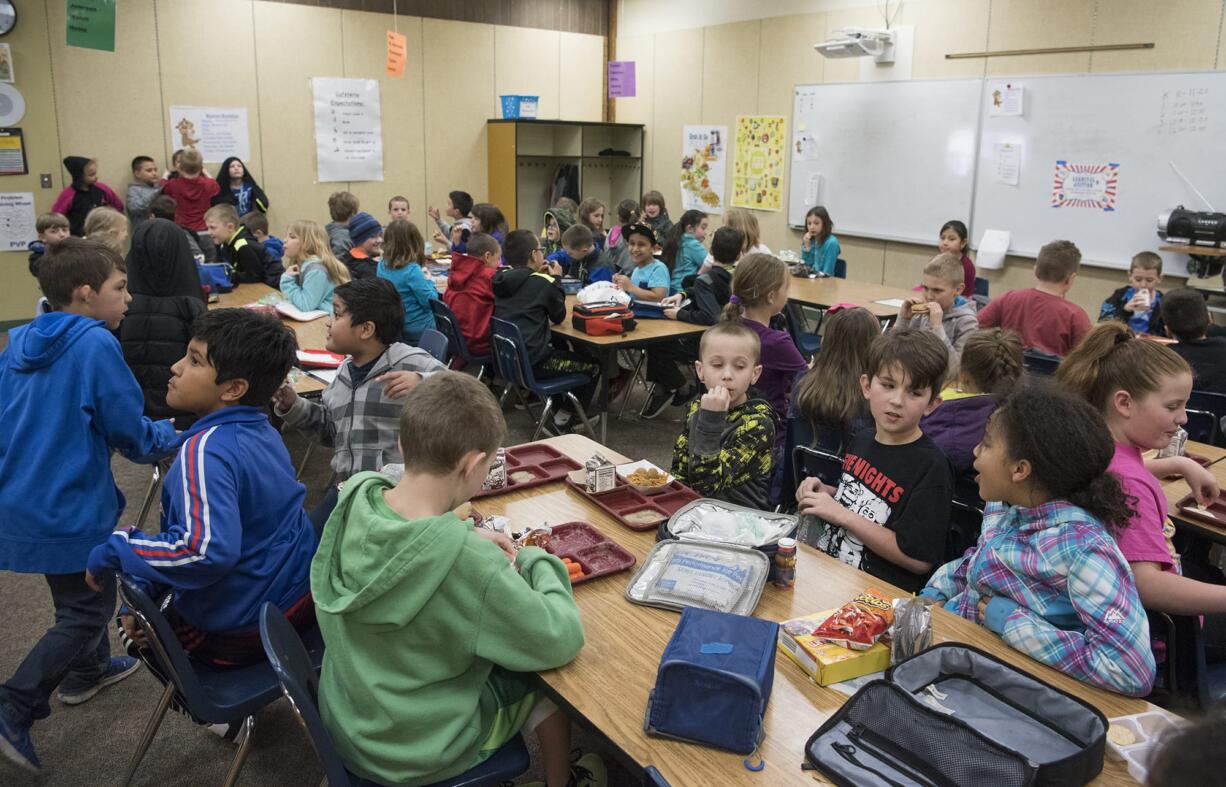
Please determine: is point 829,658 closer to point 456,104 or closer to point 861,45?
point 861,45

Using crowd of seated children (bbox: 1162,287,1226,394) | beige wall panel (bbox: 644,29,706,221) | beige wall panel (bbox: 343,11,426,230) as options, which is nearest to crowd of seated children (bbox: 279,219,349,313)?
crowd of seated children (bbox: 1162,287,1226,394)

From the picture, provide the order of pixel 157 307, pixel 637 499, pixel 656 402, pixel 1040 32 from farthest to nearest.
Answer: pixel 1040 32
pixel 656 402
pixel 157 307
pixel 637 499

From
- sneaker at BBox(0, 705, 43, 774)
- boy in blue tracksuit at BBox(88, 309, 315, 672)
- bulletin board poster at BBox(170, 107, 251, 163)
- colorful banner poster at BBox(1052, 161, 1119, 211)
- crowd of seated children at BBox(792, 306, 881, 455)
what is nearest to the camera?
boy in blue tracksuit at BBox(88, 309, 315, 672)

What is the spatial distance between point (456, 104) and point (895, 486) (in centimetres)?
861

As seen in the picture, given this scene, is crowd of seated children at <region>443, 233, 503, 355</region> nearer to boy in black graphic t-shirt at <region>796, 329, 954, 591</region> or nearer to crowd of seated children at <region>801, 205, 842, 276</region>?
boy in black graphic t-shirt at <region>796, 329, 954, 591</region>

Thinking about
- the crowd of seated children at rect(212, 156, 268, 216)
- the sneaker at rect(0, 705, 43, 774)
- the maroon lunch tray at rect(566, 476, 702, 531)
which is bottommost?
the sneaker at rect(0, 705, 43, 774)

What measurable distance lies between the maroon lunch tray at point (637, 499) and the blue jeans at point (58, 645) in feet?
4.29

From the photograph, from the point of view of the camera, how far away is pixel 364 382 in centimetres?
292

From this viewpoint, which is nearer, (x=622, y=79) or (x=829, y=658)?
(x=829, y=658)

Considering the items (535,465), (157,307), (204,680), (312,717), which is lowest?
(204,680)

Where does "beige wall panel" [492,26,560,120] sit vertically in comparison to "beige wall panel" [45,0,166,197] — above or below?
above

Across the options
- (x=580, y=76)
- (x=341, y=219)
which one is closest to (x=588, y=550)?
(x=341, y=219)

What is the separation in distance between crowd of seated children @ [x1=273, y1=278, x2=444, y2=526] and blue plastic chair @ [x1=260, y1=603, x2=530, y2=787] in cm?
117

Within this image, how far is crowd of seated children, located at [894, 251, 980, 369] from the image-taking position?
14.8 ft
